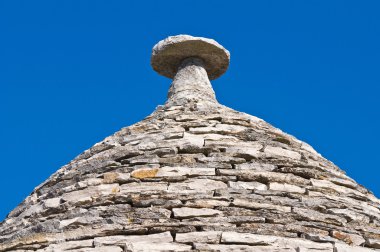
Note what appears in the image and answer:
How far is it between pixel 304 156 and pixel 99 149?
5.14 ft

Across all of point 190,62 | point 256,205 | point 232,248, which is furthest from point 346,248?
point 190,62

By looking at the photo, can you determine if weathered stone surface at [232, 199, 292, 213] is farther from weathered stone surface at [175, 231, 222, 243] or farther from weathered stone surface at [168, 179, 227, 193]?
weathered stone surface at [175, 231, 222, 243]

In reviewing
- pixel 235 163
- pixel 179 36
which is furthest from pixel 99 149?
pixel 179 36

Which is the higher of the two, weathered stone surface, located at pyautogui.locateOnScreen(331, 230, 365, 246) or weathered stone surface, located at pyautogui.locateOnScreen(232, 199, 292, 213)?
weathered stone surface, located at pyautogui.locateOnScreen(232, 199, 292, 213)

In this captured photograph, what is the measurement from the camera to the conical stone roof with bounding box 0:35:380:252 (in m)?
4.75

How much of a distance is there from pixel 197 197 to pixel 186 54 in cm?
320

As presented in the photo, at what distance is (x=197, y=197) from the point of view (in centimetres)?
504

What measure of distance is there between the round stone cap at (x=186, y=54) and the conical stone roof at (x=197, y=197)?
154 cm

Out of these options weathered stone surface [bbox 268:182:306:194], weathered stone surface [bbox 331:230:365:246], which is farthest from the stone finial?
weathered stone surface [bbox 331:230:365:246]

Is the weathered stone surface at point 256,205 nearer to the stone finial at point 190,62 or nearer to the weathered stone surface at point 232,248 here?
the weathered stone surface at point 232,248

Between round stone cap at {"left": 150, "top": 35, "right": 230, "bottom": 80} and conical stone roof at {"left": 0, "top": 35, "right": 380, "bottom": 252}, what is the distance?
1542 millimetres

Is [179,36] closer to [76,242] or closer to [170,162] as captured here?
[170,162]

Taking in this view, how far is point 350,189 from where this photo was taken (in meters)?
5.76

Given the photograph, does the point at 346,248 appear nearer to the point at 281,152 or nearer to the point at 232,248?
the point at 232,248
